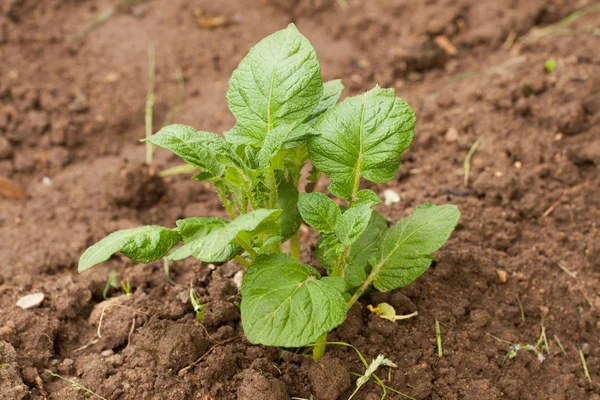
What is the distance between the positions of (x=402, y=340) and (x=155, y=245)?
0.90 m

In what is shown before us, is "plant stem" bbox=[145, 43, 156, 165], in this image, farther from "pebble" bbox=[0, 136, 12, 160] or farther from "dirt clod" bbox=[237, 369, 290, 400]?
"dirt clod" bbox=[237, 369, 290, 400]

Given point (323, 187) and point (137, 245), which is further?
point (323, 187)

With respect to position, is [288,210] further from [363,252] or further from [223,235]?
[223,235]

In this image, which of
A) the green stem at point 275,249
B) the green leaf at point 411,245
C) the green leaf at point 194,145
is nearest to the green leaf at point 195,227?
the green leaf at point 194,145

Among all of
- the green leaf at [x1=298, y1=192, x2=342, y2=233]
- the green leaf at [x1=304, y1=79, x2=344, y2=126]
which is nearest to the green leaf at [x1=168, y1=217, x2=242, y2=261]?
the green leaf at [x1=298, y1=192, x2=342, y2=233]

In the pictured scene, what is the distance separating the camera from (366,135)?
1.99 meters

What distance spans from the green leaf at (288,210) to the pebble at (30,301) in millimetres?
951

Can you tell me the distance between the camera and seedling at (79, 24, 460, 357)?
1820mm

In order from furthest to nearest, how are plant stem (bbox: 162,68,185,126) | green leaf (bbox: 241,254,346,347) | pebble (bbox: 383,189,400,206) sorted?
plant stem (bbox: 162,68,185,126)
pebble (bbox: 383,189,400,206)
green leaf (bbox: 241,254,346,347)

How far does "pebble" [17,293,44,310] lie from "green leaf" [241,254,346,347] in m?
0.90

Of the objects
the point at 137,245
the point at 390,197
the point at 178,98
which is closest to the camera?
the point at 137,245

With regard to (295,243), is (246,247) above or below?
above

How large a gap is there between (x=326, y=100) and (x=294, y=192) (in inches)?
12.8

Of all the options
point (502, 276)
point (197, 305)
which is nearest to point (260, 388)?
point (197, 305)
